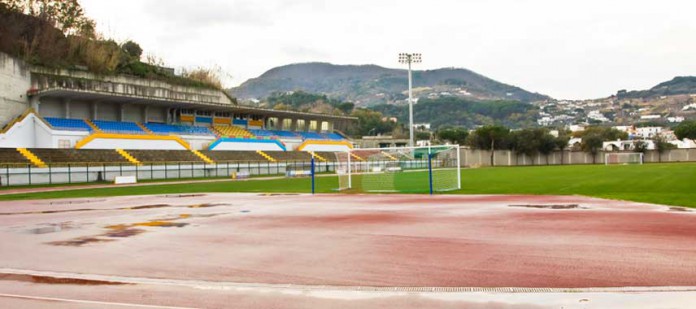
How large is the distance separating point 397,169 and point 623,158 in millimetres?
62687

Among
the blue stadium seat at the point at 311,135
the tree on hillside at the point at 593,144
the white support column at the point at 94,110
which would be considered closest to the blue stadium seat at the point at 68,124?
the white support column at the point at 94,110

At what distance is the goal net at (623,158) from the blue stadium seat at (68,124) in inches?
2992

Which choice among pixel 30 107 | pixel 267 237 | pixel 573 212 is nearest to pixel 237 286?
pixel 267 237

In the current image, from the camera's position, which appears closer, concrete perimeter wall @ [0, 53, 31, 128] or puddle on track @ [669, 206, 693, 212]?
puddle on track @ [669, 206, 693, 212]

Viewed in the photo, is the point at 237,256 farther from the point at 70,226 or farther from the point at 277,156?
the point at 277,156

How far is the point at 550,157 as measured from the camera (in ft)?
334

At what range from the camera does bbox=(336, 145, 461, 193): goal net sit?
3411 centimetres

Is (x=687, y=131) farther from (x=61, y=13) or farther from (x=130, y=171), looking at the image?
(x=61, y=13)

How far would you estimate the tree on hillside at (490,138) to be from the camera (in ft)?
322

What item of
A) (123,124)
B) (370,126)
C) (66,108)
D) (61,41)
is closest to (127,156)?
(123,124)

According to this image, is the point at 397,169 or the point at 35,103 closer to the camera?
the point at 397,169

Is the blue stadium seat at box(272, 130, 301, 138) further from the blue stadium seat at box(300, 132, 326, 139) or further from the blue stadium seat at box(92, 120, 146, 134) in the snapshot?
the blue stadium seat at box(92, 120, 146, 134)

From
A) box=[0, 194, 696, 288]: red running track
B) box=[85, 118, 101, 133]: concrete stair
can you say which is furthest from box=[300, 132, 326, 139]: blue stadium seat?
box=[0, 194, 696, 288]: red running track

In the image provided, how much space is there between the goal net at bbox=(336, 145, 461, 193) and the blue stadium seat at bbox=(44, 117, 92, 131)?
30318 mm
